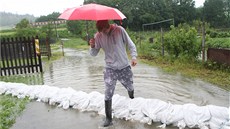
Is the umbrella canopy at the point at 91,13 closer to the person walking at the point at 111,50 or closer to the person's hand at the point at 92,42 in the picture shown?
the person walking at the point at 111,50

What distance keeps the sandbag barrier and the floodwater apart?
0.48 feet

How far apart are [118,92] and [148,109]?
1.99 m

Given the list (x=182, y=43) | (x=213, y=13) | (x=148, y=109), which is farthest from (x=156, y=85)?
(x=213, y=13)

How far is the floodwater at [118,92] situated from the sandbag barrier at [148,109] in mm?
145

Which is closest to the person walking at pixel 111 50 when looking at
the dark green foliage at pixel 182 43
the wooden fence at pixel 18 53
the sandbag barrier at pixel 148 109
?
the sandbag barrier at pixel 148 109

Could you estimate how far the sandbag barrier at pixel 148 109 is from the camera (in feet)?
13.3

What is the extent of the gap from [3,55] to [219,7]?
71624 mm

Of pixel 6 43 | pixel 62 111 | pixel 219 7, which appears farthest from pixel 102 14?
pixel 219 7

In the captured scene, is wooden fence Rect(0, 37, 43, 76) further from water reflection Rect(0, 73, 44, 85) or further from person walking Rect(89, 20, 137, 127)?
person walking Rect(89, 20, 137, 127)

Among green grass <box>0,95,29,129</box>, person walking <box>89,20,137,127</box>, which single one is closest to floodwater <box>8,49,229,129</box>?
green grass <box>0,95,29,129</box>

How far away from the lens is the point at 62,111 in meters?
5.21

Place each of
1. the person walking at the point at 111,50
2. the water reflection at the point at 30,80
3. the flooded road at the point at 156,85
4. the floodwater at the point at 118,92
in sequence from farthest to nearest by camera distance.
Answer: the water reflection at the point at 30,80 → the flooded road at the point at 156,85 → the floodwater at the point at 118,92 → the person walking at the point at 111,50

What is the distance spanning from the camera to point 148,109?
4.57m

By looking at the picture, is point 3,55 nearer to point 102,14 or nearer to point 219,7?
point 102,14
